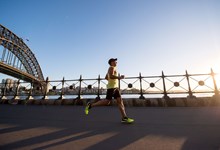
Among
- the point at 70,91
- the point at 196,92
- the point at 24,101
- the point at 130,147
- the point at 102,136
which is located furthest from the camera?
the point at 70,91

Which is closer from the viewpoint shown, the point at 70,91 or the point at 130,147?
the point at 130,147

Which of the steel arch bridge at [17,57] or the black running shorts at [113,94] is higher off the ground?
→ the steel arch bridge at [17,57]

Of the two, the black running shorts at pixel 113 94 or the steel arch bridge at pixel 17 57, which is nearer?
the black running shorts at pixel 113 94

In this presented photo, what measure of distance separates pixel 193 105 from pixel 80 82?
6751 millimetres

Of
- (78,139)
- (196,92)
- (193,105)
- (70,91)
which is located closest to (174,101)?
(193,105)

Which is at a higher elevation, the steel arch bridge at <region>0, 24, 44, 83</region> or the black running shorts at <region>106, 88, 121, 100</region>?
the steel arch bridge at <region>0, 24, 44, 83</region>

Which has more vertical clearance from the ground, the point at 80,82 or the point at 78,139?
the point at 80,82

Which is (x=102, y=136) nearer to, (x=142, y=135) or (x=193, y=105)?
(x=142, y=135)

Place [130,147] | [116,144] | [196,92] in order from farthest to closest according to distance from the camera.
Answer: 1. [196,92]
2. [116,144]
3. [130,147]

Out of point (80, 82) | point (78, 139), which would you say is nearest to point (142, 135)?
point (78, 139)

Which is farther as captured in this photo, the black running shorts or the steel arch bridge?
the steel arch bridge

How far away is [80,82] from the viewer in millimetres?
8781

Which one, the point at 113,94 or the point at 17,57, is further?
the point at 17,57

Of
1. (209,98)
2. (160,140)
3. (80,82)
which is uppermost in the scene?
(80,82)
